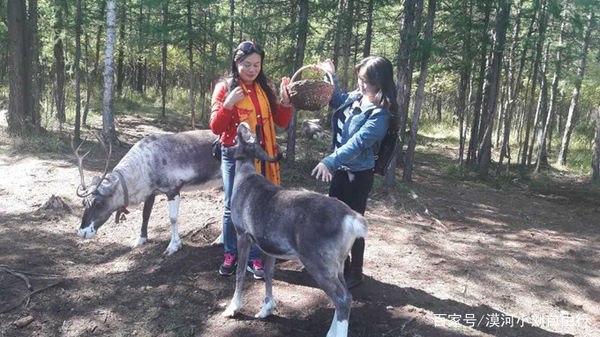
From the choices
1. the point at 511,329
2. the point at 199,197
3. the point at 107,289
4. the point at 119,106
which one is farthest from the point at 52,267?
the point at 119,106

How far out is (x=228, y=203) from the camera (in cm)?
473

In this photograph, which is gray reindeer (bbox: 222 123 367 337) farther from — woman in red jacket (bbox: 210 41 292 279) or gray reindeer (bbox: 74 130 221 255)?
gray reindeer (bbox: 74 130 221 255)

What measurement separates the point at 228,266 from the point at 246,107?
6.12ft

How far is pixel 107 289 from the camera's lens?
497cm

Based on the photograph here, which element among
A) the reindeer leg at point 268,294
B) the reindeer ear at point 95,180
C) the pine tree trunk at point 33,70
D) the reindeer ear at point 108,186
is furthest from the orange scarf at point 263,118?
the pine tree trunk at point 33,70

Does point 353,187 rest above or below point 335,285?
above

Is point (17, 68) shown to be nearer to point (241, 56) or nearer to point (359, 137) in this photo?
point (241, 56)

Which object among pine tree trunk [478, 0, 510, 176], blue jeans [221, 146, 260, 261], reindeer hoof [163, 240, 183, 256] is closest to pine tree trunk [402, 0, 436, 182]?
pine tree trunk [478, 0, 510, 176]

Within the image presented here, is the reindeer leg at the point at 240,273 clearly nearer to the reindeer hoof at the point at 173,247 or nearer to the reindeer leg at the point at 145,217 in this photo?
the reindeer hoof at the point at 173,247

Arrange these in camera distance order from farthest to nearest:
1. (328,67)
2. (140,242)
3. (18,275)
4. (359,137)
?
(140,242)
(18,275)
(328,67)
(359,137)

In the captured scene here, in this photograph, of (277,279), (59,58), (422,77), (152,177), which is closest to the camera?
(277,279)

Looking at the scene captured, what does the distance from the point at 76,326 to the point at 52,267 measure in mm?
1579

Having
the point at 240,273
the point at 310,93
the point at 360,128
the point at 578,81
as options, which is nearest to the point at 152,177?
the point at 240,273

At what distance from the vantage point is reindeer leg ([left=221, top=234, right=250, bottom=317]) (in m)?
4.19
